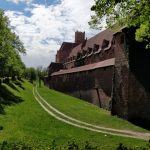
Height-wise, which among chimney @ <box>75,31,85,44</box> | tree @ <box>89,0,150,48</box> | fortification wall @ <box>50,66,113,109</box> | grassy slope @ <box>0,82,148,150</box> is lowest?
grassy slope @ <box>0,82,148,150</box>

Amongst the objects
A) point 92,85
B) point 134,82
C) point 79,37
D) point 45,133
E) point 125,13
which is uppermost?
point 79,37

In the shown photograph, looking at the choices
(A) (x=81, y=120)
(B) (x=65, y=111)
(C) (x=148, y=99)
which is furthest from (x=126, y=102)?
(B) (x=65, y=111)

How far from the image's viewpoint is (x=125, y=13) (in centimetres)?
1792

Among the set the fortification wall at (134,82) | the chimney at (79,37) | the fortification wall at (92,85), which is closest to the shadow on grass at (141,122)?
the fortification wall at (134,82)

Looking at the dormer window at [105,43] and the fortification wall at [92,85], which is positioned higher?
the dormer window at [105,43]

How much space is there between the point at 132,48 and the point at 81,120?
7.42 metres

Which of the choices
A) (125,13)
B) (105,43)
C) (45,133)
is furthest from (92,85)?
(125,13)

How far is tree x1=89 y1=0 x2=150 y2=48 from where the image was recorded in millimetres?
16859

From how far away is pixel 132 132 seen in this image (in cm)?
2514

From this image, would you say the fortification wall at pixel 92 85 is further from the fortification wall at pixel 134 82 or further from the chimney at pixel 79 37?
the chimney at pixel 79 37

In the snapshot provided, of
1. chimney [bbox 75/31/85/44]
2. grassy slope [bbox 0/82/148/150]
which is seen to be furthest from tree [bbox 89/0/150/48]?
chimney [bbox 75/31/85/44]

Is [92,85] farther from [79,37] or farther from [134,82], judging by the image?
[79,37]

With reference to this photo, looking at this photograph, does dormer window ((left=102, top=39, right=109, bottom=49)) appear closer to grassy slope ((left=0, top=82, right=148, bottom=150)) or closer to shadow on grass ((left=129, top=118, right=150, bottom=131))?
shadow on grass ((left=129, top=118, right=150, bottom=131))

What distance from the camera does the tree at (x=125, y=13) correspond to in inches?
664
